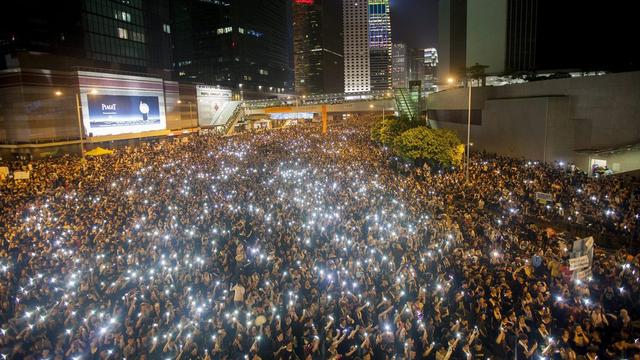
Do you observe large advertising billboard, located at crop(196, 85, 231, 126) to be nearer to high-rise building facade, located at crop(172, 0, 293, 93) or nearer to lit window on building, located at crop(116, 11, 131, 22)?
lit window on building, located at crop(116, 11, 131, 22)

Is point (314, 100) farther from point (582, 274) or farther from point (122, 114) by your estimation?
point (582, 274)

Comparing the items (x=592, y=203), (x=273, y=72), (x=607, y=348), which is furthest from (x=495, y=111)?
(x=273, y=72)

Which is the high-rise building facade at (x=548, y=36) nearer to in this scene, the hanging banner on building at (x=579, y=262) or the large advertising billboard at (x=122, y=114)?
the hanging banner on building at (x=579, y=262)

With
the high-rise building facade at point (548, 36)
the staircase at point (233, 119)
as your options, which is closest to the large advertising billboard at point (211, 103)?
the staircase at point (233, 119)

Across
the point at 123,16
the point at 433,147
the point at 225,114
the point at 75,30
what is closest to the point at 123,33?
the point at 123,16

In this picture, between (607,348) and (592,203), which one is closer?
(607,348)

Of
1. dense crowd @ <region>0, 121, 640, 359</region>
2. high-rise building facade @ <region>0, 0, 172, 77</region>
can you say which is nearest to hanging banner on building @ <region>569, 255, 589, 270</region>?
dense crowd @ <region>0, 121, 640, 359</region>

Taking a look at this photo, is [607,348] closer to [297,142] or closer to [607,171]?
[607,171]

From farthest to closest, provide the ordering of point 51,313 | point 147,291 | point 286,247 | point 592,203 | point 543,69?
point 543,69 → point 592,203 → point 286,247 → point 147,291 → point 51,313
